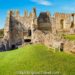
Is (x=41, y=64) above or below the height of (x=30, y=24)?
below

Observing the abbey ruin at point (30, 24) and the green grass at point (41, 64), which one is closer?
the green grass at point (41, 64)

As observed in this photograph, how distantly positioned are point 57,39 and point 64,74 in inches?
490

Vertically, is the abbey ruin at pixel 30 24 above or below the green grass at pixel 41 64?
above

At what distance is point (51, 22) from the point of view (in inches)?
2579

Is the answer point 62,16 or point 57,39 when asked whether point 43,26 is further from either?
point 57,39

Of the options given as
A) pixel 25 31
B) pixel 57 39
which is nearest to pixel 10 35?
pixel 25 31

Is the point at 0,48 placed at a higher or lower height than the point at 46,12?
lower

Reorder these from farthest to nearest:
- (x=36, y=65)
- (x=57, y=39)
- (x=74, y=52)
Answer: (x=57, y=39) → (x=74, y=52) → (x=36, y=65)

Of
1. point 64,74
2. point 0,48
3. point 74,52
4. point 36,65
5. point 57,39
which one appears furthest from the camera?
point 0,48

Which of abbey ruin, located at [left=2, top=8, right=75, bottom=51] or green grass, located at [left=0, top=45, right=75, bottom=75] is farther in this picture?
abbey ruin, located at [left=2, top=8, right=75, bottom=51]

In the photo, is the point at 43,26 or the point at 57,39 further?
the point at 43,26

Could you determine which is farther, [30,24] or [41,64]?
[30,24]

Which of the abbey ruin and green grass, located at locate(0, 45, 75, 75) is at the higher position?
the abbey ruin

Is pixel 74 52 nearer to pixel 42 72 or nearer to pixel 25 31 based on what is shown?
pixel 42 72
